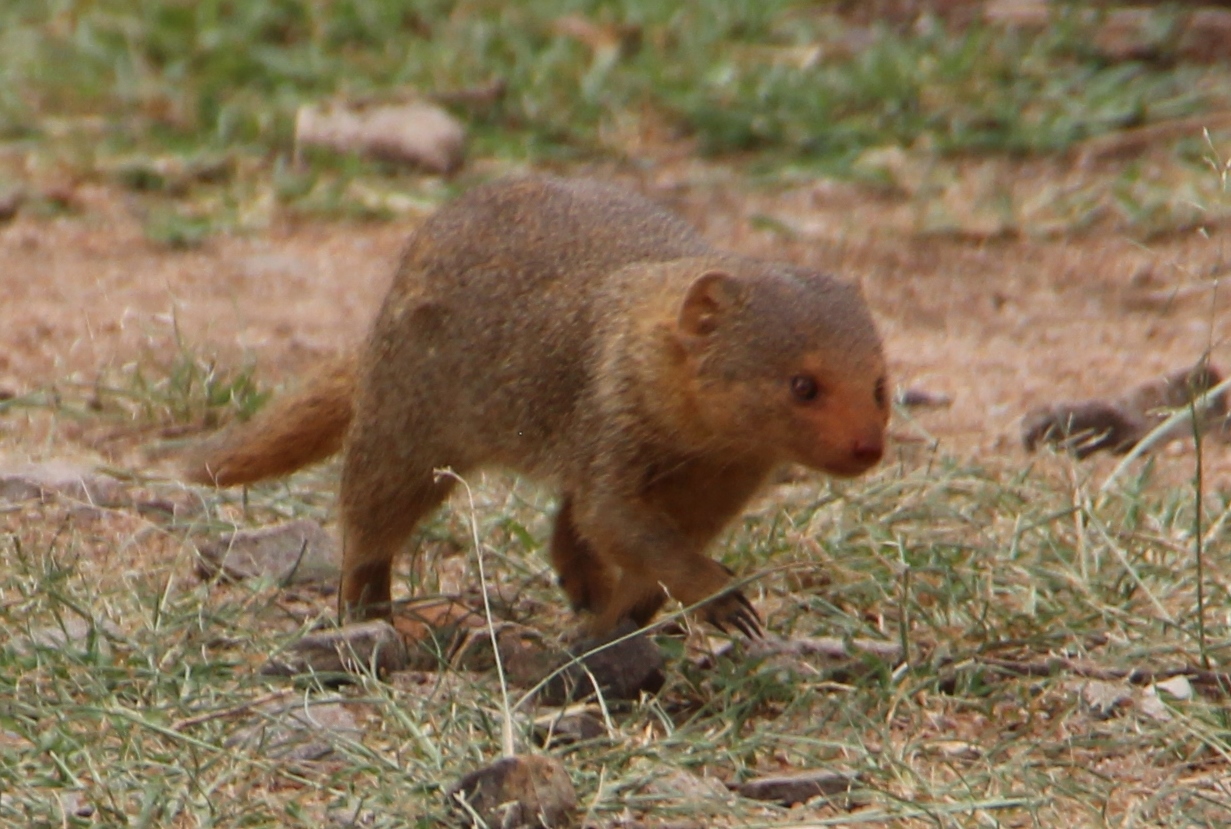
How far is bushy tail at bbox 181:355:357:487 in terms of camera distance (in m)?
3.76

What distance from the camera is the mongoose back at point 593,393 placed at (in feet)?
10.0

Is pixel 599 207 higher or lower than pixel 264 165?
higher

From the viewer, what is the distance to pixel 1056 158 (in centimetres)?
625

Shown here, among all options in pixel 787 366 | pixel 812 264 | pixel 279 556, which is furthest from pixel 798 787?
pixel 812 264

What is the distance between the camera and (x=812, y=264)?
17.7 feet

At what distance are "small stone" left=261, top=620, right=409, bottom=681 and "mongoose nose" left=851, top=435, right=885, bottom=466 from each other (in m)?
0.74

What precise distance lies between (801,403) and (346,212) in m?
3.03

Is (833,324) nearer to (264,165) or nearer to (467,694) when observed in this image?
(467,694)

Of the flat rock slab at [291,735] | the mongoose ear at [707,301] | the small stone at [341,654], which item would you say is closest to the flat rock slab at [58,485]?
the small stone at [341,654]

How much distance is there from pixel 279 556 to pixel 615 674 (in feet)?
2.74

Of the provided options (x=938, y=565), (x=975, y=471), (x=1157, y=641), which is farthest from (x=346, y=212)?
(x=1157, y=641)

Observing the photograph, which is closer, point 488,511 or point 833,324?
point 833,324

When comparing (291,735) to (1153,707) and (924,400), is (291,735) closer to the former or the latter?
(1153,707)

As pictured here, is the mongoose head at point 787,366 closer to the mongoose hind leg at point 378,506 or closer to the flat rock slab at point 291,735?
the mongoose hind leg at point 378,506
